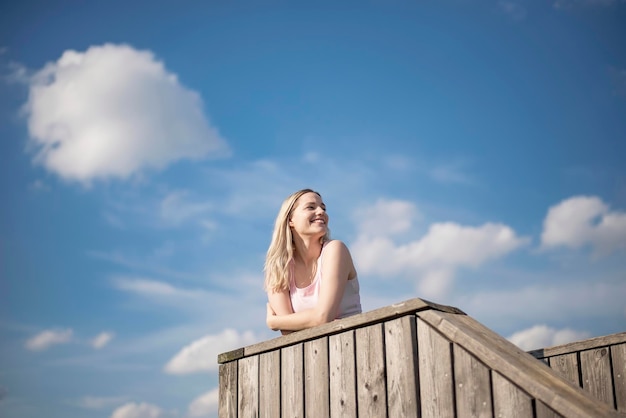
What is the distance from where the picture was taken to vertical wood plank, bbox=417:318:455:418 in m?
2.59

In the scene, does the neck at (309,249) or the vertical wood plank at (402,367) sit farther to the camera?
the neck at (309,249)

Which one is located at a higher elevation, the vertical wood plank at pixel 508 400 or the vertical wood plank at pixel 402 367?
the vertical wood plank at pixel 402 367

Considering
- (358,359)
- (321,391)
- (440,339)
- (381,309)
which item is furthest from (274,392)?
(440,339)

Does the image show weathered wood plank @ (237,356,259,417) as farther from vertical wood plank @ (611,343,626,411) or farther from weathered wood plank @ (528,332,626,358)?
vertical wood plank @ (611,343,626,411)

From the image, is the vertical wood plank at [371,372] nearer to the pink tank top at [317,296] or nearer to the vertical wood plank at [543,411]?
the vertical wood plank at [543,411]

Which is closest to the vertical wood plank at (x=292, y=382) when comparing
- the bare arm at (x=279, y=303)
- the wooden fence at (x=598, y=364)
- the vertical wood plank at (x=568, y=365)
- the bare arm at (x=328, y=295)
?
the bare arm at (x=328, y=295)

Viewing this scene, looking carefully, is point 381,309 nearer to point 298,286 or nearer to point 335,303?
point 335,303

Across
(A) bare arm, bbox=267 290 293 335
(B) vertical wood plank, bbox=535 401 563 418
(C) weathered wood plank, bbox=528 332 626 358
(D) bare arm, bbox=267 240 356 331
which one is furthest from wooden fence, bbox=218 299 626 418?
(C) weathered wood plank, bbox=528 332 626 358

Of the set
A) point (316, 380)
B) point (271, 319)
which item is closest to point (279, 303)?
point (271, 319)

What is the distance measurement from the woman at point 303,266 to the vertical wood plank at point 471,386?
1.10 metres

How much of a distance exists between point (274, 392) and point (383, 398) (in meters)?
0.77

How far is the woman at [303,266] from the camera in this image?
368cm

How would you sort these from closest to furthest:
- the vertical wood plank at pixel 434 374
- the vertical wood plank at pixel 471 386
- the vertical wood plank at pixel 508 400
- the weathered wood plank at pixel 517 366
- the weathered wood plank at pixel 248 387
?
the weathered wood plank at pixel 517 366
the vertical wood plank at pixel 508 400
the vertical wood plank at pixel 471 386
the vertical wood plank at pixel 434 374
the weathered wood plank at pixel 248 387

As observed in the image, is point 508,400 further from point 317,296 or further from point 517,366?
point 317,296
